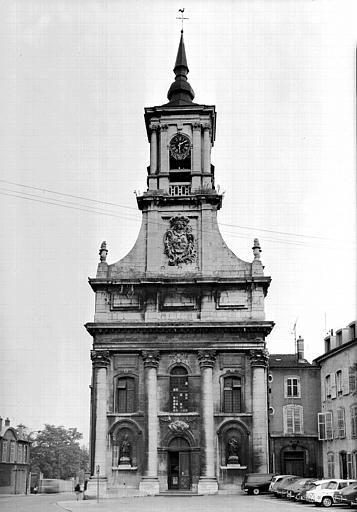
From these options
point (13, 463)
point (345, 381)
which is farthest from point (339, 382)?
point (13, 463)

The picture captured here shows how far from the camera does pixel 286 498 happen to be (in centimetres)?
3503

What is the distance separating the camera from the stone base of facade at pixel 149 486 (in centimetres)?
3916

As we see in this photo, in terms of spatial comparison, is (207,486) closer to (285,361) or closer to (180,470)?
(180,470)

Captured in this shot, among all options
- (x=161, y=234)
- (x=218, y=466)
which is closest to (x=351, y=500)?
(x=218, y=466)

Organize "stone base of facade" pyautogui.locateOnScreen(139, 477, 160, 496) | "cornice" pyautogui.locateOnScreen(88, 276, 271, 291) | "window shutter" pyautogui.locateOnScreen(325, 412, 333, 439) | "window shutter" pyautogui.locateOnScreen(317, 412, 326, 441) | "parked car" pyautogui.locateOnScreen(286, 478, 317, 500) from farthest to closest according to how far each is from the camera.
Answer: "window shutter" pyautogui.locateOnScreen(317, 412, 326, 441) → "window shutter" pyautogui.locateOnScreen(325, 412, 333, 439) → "cornice" pyautogui.locateOnScreen(88, 276, 271, 291) → "stone base of facade" pyautogui.locateOnScreen(139, 477, 160, 496) → "parked car" pyautogui.locateOnScreen(286, 478, 317, 500)

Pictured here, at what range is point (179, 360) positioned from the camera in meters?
41.6

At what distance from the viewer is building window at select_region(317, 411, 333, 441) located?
4376 cm

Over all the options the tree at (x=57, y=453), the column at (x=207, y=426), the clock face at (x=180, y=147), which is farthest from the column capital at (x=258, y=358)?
the tree at (x=57, y=453)

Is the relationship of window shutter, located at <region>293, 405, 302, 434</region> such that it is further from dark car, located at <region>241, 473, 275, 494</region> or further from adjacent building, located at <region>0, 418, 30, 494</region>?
adjacent building, located at <region>0, 418, 30, 494</region>

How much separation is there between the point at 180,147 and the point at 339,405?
713 inches

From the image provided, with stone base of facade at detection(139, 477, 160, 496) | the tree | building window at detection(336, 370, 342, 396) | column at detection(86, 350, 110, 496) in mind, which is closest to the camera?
stone base of facade at detection(139, 477, 160, 496)

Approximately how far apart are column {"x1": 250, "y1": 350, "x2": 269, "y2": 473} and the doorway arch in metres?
3.64

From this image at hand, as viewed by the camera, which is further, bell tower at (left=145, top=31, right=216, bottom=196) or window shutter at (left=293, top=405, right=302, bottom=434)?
window shutter at (left=293, top=405, right=302, bottom=434)

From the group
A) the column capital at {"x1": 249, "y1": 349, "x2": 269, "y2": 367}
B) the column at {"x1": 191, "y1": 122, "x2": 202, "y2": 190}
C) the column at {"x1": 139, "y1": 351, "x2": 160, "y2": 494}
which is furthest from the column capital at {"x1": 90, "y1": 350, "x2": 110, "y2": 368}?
the column at {"x1": 191, "y1": 122, "x2": 202, "y2": 190}
